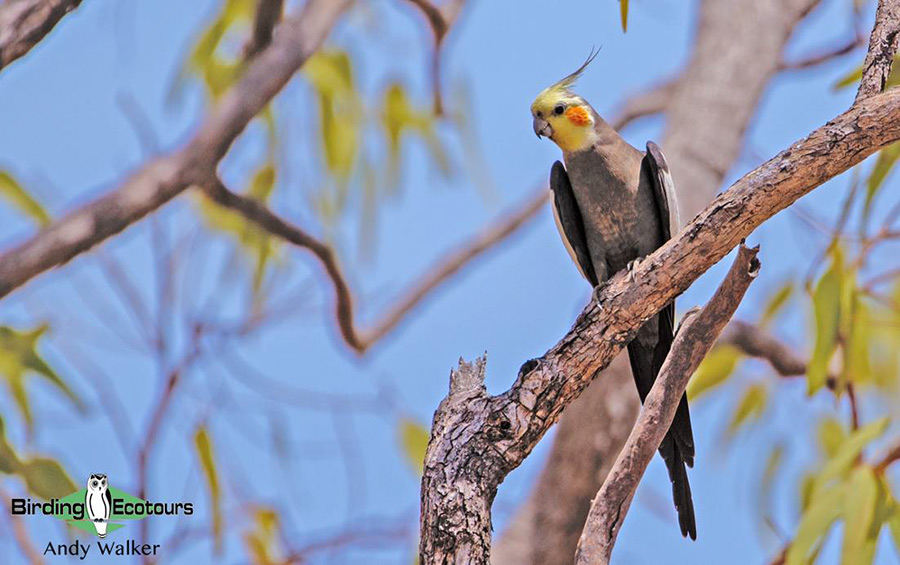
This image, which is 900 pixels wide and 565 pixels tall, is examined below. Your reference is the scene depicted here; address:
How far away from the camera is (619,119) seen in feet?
8.00

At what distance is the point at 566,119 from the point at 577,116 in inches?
0.7

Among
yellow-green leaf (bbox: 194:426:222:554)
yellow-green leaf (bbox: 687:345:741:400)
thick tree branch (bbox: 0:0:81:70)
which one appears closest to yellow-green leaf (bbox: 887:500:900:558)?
yellow-green leaf (bbox: 687:345:741:400)

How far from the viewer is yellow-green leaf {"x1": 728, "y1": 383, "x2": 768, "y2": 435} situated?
7.10ft

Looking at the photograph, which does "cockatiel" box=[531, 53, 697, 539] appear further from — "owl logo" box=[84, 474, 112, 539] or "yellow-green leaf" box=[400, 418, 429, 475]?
"owl logo" box=[84, 474, 112, 539]

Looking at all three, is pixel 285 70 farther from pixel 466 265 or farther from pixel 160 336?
pixel 466 265

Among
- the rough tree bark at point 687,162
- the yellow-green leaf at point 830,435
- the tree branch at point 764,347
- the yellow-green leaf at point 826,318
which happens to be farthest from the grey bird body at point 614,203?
the yellow-green leaf at point 830,435

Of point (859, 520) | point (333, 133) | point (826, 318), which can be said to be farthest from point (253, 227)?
point (859, 520)

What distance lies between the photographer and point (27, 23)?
4.71ft

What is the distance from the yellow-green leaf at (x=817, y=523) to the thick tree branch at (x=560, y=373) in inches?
19.3

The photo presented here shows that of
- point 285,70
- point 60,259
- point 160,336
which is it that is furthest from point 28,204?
point 285,70

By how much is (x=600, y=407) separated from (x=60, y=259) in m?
0.99

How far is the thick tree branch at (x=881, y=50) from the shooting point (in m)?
1.08

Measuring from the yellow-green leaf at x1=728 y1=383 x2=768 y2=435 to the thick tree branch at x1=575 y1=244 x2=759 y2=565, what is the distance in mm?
1118

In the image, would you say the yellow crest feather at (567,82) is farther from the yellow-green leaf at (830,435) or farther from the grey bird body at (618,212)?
the yellow-green leaf at (830,435)
